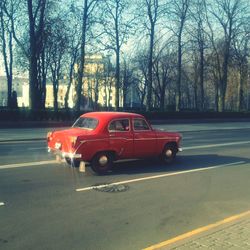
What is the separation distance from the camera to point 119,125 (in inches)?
441

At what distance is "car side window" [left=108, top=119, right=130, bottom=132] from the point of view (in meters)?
11.0

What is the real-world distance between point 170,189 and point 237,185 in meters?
1.87

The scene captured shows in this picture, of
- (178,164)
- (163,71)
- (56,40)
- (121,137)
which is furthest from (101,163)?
(163,71)

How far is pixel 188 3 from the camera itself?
45.4 m

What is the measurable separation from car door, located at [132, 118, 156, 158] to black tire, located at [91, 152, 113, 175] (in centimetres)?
99

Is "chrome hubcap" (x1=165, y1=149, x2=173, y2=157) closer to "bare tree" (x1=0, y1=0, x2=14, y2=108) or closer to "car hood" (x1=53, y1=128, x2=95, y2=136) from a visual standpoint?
"car hood" (x1=53, y1=128, x2=95, y2=136)

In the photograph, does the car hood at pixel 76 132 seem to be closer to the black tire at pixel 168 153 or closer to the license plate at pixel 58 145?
the license plate at pixel 58 145

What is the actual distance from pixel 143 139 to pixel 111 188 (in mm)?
2839

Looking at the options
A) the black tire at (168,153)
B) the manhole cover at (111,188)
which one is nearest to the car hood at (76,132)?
the manhole cover at (111,188)

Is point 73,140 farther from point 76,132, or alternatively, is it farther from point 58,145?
point 58,145

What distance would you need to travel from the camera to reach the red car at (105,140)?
10.4 meters

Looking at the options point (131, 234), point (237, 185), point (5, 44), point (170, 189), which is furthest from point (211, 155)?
point (5, 44)

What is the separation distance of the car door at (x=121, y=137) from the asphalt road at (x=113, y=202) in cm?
56

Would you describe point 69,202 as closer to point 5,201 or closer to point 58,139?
point 5,201
